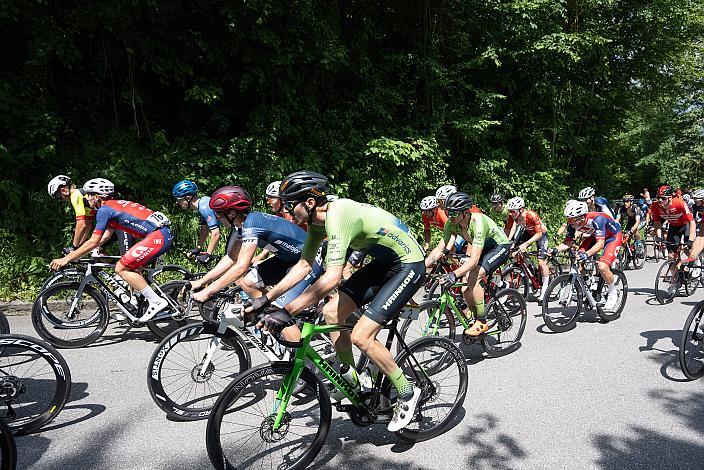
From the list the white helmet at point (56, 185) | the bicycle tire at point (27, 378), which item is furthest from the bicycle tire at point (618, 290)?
the white helmet at point (56, 185)

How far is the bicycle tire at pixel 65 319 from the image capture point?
18.6 ft

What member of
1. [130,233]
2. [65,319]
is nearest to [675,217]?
[130,233]

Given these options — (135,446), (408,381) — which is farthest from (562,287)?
(135,446)

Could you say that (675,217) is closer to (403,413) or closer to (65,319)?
(403,413)

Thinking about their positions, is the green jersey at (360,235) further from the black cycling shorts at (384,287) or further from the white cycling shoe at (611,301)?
the white cycling shoe at (611,301)

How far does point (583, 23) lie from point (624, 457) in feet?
50.0

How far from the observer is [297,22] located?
10688 mm

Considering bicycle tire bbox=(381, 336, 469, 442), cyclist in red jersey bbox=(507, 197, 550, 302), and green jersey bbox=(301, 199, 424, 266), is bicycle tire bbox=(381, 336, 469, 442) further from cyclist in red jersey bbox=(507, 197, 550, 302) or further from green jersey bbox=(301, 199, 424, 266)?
cyclist in red jersey bbox=(507, 197, 550, 302)

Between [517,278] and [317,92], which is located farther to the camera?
[317,92]

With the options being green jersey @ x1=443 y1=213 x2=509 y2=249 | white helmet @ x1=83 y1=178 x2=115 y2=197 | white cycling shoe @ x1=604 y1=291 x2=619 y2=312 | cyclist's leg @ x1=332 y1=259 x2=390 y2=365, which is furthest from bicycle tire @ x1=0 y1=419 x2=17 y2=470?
white cycling shoe @ x1=604 y1=291 x2=619 y2=312

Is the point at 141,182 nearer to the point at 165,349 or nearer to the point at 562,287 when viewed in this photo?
the point at 165,349

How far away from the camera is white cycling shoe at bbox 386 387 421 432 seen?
336 cm

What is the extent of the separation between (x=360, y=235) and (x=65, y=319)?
458 centimetres

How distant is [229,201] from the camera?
4789 mm
